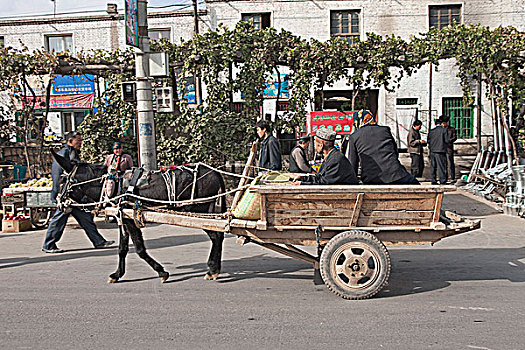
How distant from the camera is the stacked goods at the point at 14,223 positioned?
1023 cm

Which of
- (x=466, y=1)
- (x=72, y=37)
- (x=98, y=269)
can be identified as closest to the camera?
(x=98, y=269)

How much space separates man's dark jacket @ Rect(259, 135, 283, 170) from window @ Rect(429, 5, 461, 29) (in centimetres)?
1546

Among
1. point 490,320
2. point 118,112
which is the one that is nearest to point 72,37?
point 118,112

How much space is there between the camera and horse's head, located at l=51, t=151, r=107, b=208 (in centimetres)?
658

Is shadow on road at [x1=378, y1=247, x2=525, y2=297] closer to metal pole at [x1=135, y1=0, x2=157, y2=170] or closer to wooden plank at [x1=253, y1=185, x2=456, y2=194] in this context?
wooden plank at [x1=253, y1=185, x2=456, y2=194]

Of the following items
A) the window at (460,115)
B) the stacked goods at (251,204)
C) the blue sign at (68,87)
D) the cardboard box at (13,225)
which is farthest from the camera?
the blue sign at (68,87)

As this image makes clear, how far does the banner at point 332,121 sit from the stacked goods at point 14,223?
7.07 meters

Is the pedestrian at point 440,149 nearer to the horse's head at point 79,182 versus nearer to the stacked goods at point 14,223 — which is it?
the horse's head at point 79,182

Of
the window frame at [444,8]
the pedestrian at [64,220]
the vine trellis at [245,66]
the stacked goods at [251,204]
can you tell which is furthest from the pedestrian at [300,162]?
the window frame at [444,8]

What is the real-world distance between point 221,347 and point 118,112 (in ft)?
32.4

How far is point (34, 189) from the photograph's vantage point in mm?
9930

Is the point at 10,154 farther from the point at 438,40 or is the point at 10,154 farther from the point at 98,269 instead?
the point at 438,40

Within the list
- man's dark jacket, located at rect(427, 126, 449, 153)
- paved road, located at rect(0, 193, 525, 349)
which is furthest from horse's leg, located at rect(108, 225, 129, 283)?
man's dark jacket, located at rect(427, 126, 449, 153)

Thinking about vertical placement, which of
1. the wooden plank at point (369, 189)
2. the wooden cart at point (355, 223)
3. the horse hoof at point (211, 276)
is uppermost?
the wooden plank at point (369, 189)
